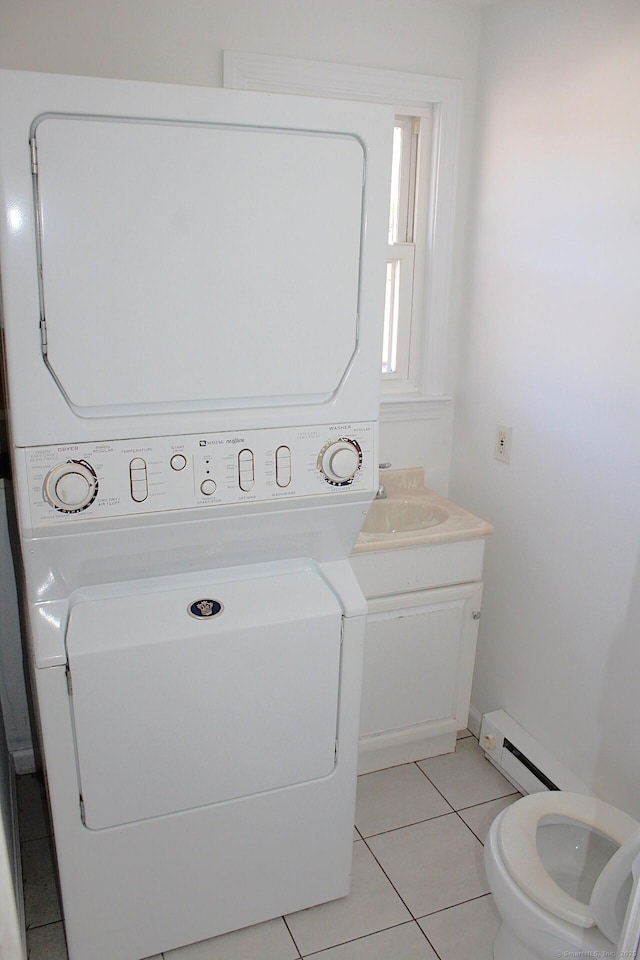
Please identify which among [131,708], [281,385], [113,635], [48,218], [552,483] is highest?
[48,218]

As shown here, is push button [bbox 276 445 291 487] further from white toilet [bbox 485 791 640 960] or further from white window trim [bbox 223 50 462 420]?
white window trim [bbox 223 50 462 420]

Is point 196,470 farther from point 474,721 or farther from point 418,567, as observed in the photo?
point 474,721

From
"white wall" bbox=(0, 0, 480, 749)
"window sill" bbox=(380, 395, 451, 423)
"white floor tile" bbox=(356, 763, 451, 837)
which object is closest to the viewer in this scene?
"white wall" bbox=(0, 0, 480, 749)

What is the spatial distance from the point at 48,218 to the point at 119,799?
110 centimetres

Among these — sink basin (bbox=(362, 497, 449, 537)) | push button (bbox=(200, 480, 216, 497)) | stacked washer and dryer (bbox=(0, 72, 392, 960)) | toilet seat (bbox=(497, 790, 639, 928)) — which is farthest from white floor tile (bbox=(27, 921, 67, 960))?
sink basin (bbox=(362, 497, 449, 537))

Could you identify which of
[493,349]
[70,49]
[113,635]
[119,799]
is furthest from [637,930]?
[70,49]

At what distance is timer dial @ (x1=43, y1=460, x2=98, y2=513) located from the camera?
1304 millimetres

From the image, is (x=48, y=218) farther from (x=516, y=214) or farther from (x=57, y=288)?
(x=516, y=214)

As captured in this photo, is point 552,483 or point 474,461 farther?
point 474,461

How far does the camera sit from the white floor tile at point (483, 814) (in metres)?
2.07

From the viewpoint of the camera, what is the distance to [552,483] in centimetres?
206

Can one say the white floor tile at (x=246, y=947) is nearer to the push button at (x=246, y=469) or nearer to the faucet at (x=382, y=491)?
the push button at (x=246, y=469)

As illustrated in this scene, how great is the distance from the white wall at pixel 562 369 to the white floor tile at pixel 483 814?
8.8 inches

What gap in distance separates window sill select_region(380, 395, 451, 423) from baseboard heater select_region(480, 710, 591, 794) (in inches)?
39.1
